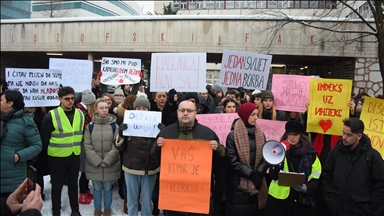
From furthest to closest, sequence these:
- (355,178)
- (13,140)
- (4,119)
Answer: (355,178) → (13,140) → (4,119)

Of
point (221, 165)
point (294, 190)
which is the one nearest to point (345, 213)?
point (294, 190)

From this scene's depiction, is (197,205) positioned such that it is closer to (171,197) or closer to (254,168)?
(171,197)

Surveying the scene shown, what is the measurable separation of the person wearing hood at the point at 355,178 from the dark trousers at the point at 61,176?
349 cm

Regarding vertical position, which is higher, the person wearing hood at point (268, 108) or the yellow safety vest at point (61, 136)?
the person wearing hood at point (268, 108)

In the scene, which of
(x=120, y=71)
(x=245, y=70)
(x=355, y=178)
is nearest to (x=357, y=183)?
(x=355, y=178)

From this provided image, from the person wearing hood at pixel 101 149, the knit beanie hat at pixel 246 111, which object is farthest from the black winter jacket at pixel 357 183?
the person wearing hood at pixel 101 149

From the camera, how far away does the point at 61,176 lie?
187 inches

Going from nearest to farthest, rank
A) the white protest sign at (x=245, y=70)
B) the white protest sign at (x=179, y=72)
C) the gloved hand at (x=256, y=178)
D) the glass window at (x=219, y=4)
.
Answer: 1. the gloved hand at (x=256, y=178)
2. the white protest sign at (x=179, y=72)
3. the white protest sign at (x=245, y=70)
4. the glass window at (x=219, y=4)

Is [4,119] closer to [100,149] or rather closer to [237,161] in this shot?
[100,149]

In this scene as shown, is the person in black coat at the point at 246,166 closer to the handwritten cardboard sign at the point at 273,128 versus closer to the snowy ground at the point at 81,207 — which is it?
the handwritten cardboard sign at the point at 273,128

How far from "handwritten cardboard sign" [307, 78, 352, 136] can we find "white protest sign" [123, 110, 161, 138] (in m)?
2.32

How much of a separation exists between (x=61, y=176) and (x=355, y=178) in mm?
3925

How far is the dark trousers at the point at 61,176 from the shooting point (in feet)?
15.4

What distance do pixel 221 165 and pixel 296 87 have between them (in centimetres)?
220
